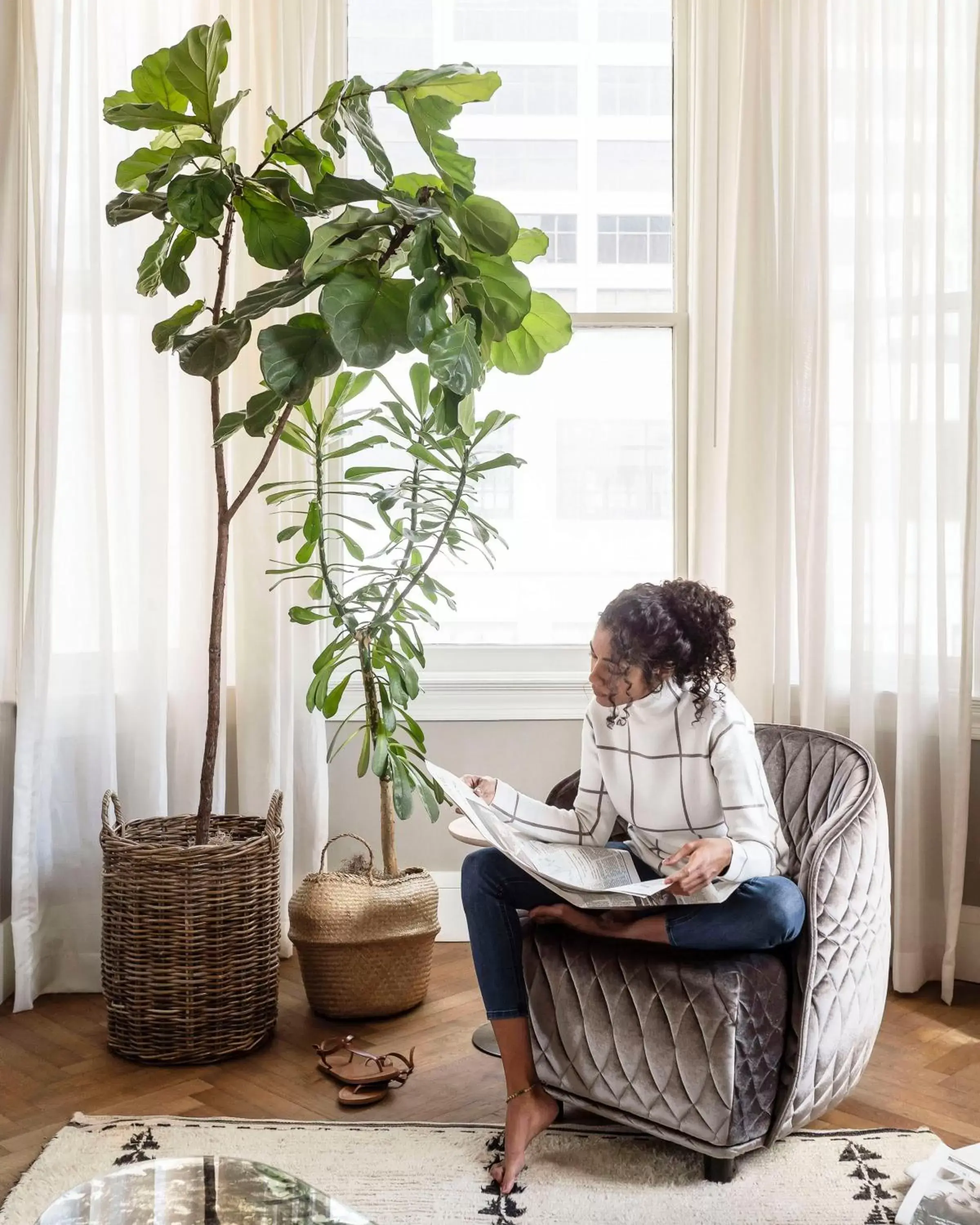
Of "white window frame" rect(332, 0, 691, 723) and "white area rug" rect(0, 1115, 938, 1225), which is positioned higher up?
"white window frame" rect(332, 0, 691, 723)

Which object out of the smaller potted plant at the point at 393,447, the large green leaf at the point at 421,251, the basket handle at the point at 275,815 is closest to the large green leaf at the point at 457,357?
the smaller potted plant at the point at 393,447

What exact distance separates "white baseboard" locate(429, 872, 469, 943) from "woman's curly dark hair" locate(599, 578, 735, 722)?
4.55 ft

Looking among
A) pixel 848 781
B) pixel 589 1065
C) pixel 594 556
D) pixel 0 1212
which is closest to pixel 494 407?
pixel 594 556

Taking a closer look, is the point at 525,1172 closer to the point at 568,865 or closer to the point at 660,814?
the point at 568,865

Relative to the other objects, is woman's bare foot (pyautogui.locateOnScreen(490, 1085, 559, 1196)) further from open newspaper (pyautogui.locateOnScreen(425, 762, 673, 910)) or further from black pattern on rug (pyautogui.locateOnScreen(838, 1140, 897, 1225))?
black pattern on rug (pyautogui.locateOnScreen(838, 1140, 897, 1225))

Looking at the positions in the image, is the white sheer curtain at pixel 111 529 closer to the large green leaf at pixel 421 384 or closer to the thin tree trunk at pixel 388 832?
the thin tree trunk at pixel 388 832

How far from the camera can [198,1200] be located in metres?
1.25

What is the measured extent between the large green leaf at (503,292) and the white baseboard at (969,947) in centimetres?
187

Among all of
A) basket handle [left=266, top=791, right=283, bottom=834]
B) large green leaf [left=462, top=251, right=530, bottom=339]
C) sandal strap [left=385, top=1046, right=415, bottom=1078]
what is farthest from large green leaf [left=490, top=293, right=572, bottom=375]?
sandal strap [left=385, top=1046, right=415, bottom=1078]

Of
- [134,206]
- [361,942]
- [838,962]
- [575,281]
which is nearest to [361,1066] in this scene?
[361,942]

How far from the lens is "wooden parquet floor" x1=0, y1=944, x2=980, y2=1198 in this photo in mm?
2117

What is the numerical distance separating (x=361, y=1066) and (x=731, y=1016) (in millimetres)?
873

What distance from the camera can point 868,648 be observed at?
2846 mm

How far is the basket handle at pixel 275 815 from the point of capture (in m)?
2.49
